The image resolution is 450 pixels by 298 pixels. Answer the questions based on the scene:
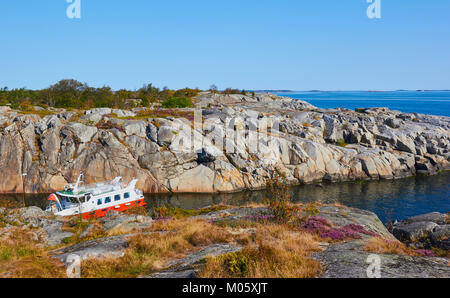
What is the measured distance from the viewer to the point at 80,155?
184ft

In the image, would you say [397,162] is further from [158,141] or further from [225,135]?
[158,141]

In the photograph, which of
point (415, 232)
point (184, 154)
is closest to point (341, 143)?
point (184, 154)

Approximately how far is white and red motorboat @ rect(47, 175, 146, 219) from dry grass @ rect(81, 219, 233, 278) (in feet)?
74.0

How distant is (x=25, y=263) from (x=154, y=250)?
5.31 metres

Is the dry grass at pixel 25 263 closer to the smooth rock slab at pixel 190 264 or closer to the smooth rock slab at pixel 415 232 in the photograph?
the smooth rock slab at pixel 190 264

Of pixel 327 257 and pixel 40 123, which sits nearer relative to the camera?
pixel 327 257

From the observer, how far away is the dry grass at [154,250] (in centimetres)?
1222

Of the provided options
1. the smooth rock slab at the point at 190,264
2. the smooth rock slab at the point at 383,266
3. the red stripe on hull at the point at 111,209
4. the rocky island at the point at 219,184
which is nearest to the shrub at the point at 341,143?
the rocky island at the point at 219,184

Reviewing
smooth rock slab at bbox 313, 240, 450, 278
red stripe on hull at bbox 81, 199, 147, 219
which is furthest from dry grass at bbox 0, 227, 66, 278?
red stripe on hull at bbox 81, 199, 147, 219

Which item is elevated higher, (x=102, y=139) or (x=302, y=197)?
(x=102, y=139)

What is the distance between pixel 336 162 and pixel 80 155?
51596 millimetres

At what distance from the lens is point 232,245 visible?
15430mm

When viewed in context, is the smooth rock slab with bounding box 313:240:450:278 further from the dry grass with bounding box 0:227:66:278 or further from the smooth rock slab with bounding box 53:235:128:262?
the dry grass with bounding box 0:227:66:278
